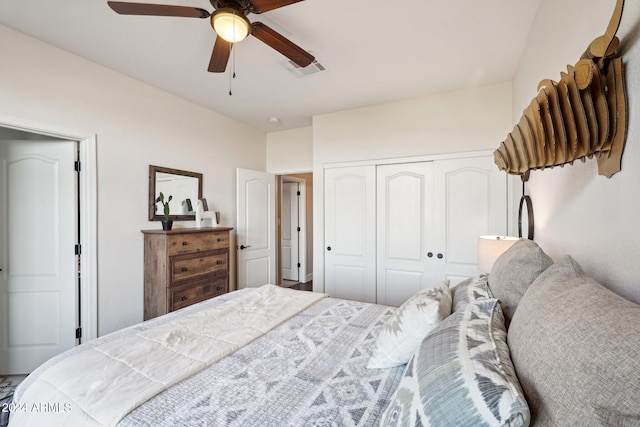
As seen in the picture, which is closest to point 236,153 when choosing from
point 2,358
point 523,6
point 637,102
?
point 2,358

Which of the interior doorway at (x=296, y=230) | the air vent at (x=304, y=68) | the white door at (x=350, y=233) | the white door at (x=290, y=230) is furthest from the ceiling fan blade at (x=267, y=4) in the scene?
the white door at (x=290, y=230)

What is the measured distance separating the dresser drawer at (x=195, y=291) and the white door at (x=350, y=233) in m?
1.33

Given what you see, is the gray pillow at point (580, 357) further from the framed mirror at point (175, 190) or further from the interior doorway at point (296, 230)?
the interior doorway at point (296, 230)

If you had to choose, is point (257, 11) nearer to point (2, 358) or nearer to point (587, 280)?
point (587, 280)

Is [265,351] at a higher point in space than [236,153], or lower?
lower

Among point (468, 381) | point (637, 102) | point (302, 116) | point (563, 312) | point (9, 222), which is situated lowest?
point (468, 381)

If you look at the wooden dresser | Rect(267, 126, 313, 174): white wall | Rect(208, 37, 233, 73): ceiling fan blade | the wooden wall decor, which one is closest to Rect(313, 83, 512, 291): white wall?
Rect(267, 126, 313, 174): white wall

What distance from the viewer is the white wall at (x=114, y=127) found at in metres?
2.08

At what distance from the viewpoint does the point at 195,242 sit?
2895 mm

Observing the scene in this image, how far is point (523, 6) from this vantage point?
180 centimetres

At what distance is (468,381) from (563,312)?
269mm

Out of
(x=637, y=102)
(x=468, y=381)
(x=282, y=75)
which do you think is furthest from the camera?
(x=282, y=75)

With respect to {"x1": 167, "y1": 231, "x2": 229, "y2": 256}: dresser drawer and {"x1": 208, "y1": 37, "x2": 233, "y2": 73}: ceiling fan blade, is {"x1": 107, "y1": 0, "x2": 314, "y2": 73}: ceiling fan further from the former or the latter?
{"x1": 167, "y1": 231, "x2": 229, "y2": 256}: dresser drawer

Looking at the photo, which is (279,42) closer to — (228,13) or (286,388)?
(228,13)
